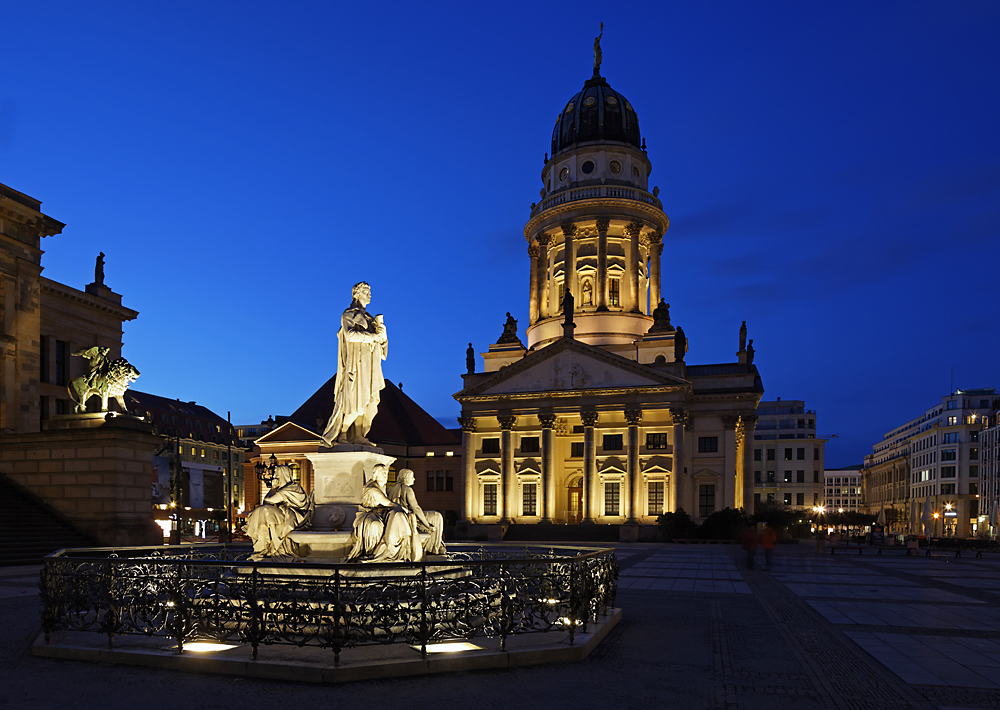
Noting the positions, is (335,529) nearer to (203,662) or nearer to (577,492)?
(203,662)

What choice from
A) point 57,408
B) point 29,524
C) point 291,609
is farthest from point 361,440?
point 57,408

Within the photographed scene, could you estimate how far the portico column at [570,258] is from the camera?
72.7 m

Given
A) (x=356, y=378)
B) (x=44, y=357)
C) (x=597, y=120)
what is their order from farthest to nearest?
(x=597, y=120) < (x=44, y=357) < (x=356, y=378)

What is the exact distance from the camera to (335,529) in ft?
39.1

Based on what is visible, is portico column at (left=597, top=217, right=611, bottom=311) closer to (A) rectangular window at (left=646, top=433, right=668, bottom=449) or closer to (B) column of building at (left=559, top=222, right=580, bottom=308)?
(B) column of building at (left=559, top=222, right=580, bottom=308)

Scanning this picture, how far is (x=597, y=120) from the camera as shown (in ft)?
251

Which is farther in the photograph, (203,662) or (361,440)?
(361,440)

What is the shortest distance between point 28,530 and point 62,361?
19.0 meters

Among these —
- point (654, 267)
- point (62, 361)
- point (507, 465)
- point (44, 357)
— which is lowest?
point (507, 465)

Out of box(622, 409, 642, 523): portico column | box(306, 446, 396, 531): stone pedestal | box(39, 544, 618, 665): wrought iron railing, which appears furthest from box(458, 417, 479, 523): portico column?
box(39, 544, 618, 665): wrought iron railing

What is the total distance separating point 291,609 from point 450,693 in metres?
2.16

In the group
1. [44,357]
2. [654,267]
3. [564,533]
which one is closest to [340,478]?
[44,357]

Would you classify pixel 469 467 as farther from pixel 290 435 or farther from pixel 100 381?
pixel 100 381

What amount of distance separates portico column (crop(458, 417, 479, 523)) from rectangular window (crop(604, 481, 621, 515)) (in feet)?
36.3
